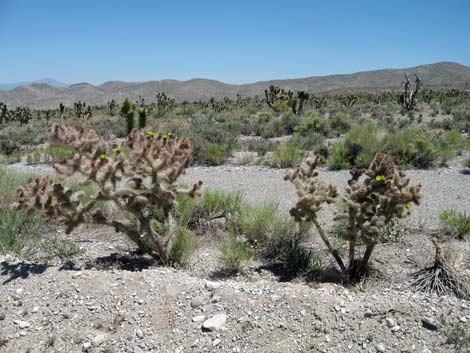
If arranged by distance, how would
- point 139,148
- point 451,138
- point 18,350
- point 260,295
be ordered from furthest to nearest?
point 451,138 → point 139,148 → point 260,295 → point 18,350

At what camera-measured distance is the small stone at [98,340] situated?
364 cm

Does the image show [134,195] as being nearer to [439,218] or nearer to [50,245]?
[50,245]

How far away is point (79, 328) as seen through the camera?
12.6 feet

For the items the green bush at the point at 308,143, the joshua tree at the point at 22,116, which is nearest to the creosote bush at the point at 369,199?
the green bush at the point at 308,143

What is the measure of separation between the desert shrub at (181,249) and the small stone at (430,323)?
2.73 metres

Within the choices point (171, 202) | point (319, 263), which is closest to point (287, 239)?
point (319, 263)

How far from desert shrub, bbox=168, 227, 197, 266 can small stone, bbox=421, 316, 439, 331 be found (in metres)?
2.73

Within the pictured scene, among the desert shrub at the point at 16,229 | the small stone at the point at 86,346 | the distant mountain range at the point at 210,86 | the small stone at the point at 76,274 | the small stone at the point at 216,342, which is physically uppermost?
the distant mountain range at the point at 210,86

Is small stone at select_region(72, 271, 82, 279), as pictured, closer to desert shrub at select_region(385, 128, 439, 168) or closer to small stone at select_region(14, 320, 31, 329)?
small stone at select_region(14, 320, 31, 329)

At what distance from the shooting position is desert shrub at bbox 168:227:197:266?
5160 mm

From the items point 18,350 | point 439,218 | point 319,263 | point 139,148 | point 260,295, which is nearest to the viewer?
point 18,350

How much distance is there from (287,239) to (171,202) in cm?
169

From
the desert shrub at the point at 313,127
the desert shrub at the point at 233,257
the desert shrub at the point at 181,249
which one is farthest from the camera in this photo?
the desert shrub at the point at 313,127

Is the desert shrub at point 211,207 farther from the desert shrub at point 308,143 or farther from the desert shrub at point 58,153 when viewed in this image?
the desert shrub at point 58,153
